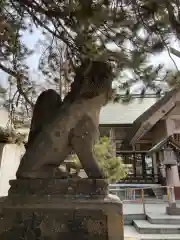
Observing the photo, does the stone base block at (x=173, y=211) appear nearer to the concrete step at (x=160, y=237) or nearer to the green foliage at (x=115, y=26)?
the concrete step at (x=160, y=237)

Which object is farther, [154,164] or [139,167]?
[139,167]

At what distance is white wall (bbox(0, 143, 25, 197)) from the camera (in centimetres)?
462

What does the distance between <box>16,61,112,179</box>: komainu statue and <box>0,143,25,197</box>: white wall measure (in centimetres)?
245

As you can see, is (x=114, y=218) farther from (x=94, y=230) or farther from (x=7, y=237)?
(x=7, y=237)

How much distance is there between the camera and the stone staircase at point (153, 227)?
14.8 ft

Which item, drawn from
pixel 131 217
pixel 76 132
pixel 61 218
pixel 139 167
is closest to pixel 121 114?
pixel 139 167

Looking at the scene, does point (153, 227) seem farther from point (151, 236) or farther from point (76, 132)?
point (76, 132)

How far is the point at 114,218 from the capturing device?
6.86 feet

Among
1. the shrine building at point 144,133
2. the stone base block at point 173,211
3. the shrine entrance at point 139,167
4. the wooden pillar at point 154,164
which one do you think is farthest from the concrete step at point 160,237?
the wooden pillar at point 154,164

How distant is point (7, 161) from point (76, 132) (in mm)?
2888

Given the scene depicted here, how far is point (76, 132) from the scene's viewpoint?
2.34 metres

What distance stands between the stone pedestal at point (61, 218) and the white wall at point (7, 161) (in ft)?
8.52

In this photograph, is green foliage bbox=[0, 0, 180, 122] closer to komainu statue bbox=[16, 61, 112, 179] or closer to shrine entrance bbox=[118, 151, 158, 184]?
komainu statue bbox=[16, 61, 112, 179]

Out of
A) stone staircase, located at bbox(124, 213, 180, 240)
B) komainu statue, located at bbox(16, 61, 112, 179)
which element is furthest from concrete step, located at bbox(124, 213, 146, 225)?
komainu statue, located at bbox(16, 61, 112, 179)
